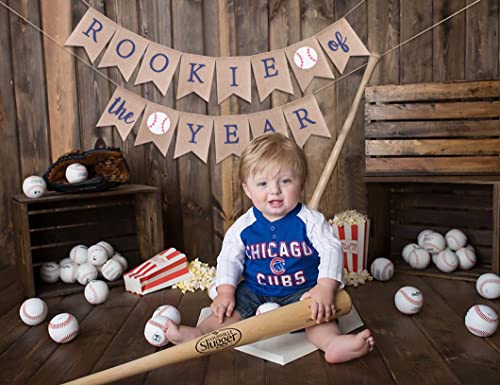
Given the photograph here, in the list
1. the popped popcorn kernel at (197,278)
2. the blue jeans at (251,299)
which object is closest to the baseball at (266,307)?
the blue jeans at (251,299)

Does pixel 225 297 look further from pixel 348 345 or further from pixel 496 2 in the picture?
pixel 496 2

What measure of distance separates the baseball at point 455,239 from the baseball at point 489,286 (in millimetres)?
403

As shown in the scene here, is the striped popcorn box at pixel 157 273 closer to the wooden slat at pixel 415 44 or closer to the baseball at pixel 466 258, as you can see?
the baseball at pixel 466 258

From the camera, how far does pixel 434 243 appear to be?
2.54 meters

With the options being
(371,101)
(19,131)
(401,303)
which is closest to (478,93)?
(371,101)

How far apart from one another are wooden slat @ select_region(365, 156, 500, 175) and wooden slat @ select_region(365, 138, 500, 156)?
29 millimetres

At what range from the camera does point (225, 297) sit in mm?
1735

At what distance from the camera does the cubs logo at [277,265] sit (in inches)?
70.1

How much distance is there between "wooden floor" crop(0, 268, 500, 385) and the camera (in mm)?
1462

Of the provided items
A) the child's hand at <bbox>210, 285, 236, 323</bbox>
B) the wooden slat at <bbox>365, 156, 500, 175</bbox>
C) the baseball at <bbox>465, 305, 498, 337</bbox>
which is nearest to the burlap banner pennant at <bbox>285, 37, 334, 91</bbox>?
the wooden slat at <bbox>365, 156, 500, 175</bbox>

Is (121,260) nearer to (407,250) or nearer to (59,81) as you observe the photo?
(59,81)

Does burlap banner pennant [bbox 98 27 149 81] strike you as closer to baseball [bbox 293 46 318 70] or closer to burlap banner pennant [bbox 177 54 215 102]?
burlap banner pennant [bbox 177 54 215 102]

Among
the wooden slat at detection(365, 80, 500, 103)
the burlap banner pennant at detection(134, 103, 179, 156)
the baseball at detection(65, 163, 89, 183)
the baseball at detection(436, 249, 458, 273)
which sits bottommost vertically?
the baseball at detection(436, 249, 458, 273)

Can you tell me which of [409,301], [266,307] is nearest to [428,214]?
[409,301]
